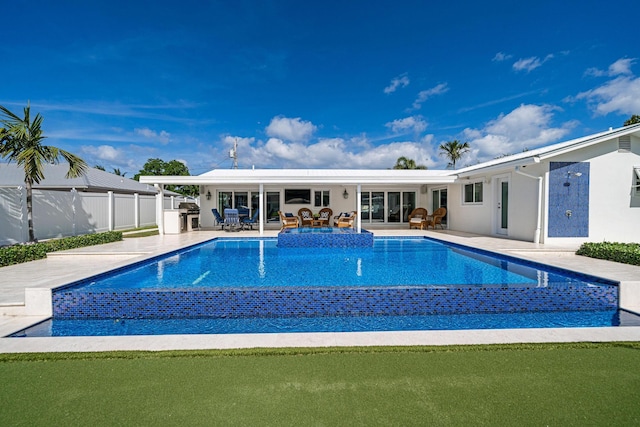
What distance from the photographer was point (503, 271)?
23.6 ft

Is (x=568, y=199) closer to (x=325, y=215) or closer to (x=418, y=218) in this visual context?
(x=418, y=218)

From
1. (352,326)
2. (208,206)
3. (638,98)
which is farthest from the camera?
(638,98)

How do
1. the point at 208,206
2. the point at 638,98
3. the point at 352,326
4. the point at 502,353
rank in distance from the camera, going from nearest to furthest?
the point at 502,353, the point at 352,326, the point at 208,206, the point at 638,98

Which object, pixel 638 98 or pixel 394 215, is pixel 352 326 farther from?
pixel 638 98

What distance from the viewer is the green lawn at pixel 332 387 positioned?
2256mm

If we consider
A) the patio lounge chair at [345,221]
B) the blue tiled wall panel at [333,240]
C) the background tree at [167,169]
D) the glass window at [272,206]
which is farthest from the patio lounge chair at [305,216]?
the background tree at [167,169]

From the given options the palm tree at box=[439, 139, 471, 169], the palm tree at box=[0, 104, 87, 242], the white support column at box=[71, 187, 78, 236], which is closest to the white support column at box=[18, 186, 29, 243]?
the palm tree at box=[0, 104, 87, 242]

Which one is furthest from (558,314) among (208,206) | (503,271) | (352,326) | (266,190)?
(208,206)

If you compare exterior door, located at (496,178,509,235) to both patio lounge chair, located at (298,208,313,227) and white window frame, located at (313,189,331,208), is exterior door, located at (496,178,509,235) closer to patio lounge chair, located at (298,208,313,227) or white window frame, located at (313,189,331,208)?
patio lounge chair, located at (298,208,313,227)

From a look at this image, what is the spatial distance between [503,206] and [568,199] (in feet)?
7.24

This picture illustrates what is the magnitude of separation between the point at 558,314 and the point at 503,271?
2.28 m

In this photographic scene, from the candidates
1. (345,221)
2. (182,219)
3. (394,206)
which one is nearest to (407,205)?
(394,206)

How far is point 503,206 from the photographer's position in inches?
475

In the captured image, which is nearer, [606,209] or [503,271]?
[503,271]
